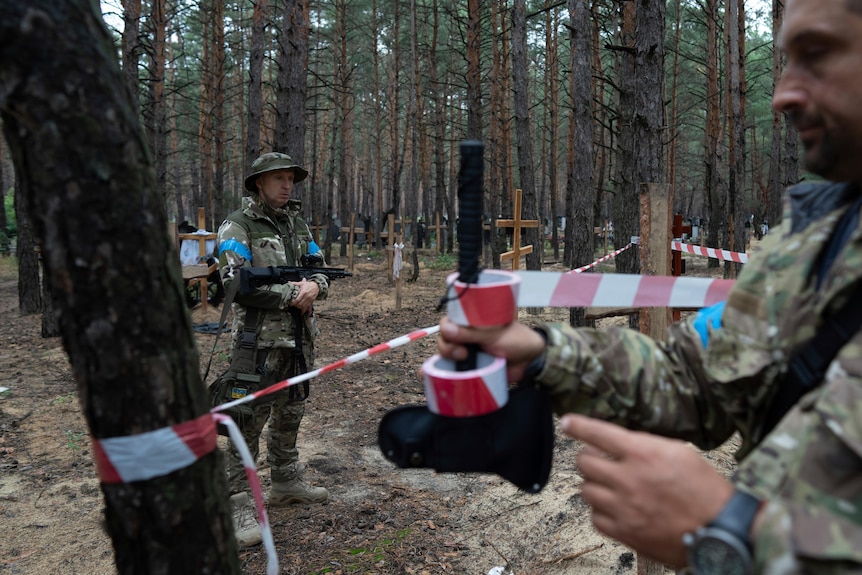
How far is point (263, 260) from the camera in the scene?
174 inches

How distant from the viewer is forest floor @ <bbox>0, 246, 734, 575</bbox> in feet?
12.3

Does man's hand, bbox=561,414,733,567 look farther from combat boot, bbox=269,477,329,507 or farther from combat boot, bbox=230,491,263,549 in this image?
combat boot, bbox=269,477,329,507

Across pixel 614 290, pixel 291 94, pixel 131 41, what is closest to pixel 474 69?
pixel 291 94

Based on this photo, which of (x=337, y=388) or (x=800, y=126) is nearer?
(x=800, y=126)

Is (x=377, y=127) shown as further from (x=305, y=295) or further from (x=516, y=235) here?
(x=305, y=295)

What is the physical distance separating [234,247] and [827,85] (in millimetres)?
3766

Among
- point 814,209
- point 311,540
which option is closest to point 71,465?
point 311,540

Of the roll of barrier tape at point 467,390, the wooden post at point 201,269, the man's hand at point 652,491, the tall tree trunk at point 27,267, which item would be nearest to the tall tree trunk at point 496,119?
the wooden post at point 201,269

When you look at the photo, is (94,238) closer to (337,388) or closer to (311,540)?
(311,540)

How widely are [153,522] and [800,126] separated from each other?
5.02 ft

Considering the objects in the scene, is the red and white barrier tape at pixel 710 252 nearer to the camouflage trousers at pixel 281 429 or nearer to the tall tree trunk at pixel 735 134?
the camouflage trousers at pixel 281 429

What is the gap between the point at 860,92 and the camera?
108 centimetres

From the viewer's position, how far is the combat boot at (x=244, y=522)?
4.05 m

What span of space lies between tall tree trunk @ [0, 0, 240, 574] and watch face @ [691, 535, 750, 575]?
1.03 metres
